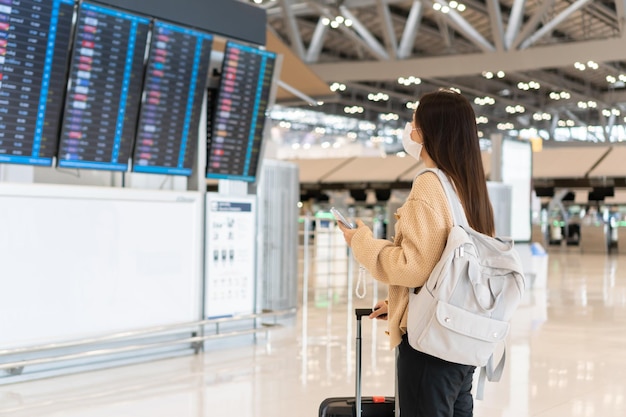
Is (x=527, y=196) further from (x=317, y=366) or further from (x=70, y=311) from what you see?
(x=70, y=311)

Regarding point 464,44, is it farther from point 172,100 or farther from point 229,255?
point 172,100

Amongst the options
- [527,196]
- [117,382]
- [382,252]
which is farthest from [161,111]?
[527,196]

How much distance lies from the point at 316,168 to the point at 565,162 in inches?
261

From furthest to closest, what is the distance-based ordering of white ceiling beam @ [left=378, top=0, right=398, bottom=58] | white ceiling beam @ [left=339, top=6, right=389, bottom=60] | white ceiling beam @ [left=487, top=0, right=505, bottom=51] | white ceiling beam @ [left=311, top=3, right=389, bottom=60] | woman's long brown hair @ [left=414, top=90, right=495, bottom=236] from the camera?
white ceiling beam @ [left=339, top=6, right=389, bottom=60], white ceiling beam @ [left=378, top=0, right=398, bottom=58], white ceiling beam @ [left=311, top=3, right=389, bottom=60], white ceiling beam @ [left=487, top=0, right=505, bottom=51], woman's long brown hair @ [left=414, top=90, right=495, bottom=236]

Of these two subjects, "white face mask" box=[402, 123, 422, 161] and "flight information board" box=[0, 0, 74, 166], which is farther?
"flight information board" box=[0, 0, 74, 166]

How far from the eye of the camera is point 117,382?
5035 mm

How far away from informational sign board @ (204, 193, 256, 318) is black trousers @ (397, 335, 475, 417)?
398 centimetres

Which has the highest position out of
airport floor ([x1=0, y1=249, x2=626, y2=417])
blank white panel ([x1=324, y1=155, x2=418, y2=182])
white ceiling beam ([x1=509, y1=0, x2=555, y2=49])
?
white ceiling beam ([x1=509, y1=0, x2=555, y2=49])

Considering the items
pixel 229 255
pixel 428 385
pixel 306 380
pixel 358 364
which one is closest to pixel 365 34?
pixel 229 255

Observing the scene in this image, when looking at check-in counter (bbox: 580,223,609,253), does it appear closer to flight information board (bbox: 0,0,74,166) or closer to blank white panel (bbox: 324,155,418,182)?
blank white panel (bbox: 324,155,418,182)

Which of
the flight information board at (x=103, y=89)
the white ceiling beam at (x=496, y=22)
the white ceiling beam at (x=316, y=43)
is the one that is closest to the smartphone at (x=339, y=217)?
the flight information board at (x=103, y=89)

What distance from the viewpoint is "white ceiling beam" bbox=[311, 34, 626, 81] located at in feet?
63.2

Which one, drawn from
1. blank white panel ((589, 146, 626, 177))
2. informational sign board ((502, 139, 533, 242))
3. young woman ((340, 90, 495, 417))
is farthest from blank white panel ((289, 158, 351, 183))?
young woman ((340, 90, 495, 417))

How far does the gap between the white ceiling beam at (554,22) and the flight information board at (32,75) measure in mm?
14509
